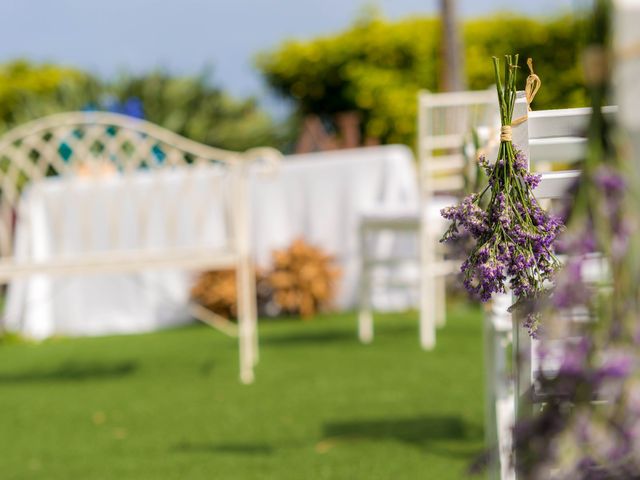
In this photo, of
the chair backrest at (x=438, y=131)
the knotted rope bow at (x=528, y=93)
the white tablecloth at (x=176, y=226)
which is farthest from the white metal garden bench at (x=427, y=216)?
the knotted rope bow at (x=528, y=93)

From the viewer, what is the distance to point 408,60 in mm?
A: 9250

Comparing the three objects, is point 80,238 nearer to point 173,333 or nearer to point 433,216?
point 173,333

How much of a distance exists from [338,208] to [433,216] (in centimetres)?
142

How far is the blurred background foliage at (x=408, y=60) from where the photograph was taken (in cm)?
889

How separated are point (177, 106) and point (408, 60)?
214 cm

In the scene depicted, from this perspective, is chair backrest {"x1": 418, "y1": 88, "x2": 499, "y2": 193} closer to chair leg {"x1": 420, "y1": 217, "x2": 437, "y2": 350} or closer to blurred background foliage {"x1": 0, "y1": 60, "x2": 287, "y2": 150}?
chair leg {"x1": 420, "y1": 217, "x2": 437, "y2": 350}

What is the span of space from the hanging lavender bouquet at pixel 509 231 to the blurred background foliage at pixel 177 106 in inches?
302

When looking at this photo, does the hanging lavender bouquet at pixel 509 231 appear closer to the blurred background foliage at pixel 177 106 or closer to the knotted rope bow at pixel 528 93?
the knotted rope bow at pixel 528 93

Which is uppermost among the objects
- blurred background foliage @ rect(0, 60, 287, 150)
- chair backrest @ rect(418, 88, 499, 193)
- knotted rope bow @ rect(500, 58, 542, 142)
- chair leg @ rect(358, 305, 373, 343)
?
blurred background foliage @ rect(0, 60, 287, 150)

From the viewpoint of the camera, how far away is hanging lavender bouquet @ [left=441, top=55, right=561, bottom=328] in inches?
39.2

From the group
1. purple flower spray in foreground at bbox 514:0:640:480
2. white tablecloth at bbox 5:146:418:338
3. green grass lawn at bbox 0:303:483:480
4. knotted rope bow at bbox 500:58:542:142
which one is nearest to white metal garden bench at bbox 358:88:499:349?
green grass lawn at bbox 0:303:483:480

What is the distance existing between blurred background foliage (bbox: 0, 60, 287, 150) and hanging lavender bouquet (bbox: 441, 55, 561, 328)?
766cm

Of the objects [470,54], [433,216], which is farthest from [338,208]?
[470,54]

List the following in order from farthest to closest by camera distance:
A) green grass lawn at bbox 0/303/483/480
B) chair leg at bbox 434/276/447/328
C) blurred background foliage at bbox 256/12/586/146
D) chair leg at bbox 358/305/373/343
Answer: blurred background foliage at bbox 256/12/586/146 → chair leg at bbox 434/276/447/328 → chair leg at bbox 358/305/373/343 → green grass lawn at bbox 0/303/483/480
